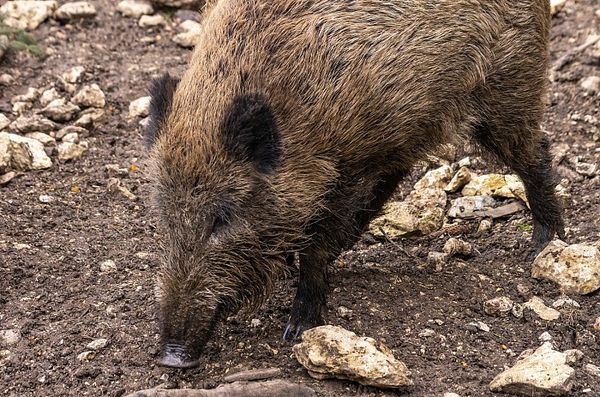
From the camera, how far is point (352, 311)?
221 inches

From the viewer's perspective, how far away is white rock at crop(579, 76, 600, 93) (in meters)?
8.17

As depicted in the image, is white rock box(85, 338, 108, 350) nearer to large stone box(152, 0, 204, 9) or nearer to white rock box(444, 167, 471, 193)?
white rock box(444, 167, 471, 193)

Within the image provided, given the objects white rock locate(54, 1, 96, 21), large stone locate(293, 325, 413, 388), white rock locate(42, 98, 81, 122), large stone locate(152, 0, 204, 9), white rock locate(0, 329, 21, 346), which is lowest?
white rock locate(0, 329, 21, 346)

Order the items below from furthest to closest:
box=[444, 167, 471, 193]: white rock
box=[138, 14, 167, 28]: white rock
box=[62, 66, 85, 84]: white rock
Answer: box=[138, 14, 167, 28]: white rock, box=[62, 66, 85, 84]: white rock, box=[444, 167, 471, 193]: white rock

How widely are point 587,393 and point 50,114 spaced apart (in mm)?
4629

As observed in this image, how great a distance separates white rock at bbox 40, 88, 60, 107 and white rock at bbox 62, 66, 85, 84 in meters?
0.26

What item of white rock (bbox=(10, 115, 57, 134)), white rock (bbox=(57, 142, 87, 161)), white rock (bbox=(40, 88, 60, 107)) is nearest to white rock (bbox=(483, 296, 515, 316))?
white rock (bbox=(57, 142, 87, 161))

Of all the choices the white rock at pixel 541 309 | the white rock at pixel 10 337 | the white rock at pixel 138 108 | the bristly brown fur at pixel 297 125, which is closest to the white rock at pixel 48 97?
the white rock at pixel 138 108

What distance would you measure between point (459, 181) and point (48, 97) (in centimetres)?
334

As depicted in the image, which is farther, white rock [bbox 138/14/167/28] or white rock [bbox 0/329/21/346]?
white rock [bbox 138/14/167/28]

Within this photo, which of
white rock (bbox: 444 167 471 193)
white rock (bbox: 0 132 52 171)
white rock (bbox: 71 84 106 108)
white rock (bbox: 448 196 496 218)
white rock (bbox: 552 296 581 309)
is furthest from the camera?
white rock (bbox: 71 84 106 108)

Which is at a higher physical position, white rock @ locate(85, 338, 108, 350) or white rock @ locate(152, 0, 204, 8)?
white rock @ locate(152, 0, 204, 8)

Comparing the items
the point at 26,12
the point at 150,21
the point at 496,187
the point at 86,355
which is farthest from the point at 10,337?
the point at 150,21

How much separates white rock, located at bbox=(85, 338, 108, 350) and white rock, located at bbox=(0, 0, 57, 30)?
4295 mm
